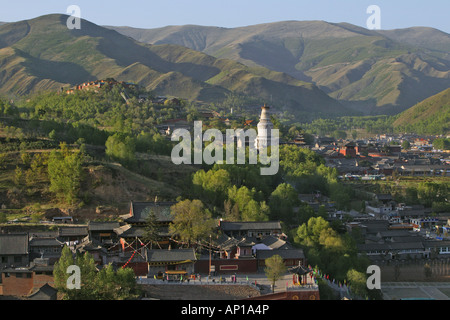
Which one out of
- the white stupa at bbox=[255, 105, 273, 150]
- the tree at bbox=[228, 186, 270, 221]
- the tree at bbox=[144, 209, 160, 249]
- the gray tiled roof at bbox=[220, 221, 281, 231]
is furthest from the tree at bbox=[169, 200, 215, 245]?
the white stupa at bbox=[255, 105, 273, 150]

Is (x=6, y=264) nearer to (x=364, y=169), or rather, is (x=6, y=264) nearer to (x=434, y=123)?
(x=364, y=169)

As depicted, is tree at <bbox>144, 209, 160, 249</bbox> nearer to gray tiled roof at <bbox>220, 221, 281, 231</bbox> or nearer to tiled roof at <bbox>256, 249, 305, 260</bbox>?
gray tiled roof at <bbox>220, 221, 281, 231</bbox>

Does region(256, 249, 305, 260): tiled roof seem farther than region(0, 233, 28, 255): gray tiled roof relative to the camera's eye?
Yes

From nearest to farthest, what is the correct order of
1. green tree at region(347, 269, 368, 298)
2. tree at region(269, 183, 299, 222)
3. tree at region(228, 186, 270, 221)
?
green tree at region(347, 269, 368, 298)
tree at region(228, 186, 270, 221)
tree at region(269, 183, 299, 222)

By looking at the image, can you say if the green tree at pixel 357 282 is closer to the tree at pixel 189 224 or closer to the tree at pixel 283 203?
the tree at pixel 189 224

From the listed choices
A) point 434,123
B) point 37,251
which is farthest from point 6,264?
point 434,123

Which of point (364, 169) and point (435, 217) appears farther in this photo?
point (364, 169)

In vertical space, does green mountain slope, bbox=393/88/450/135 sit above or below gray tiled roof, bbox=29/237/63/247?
above
